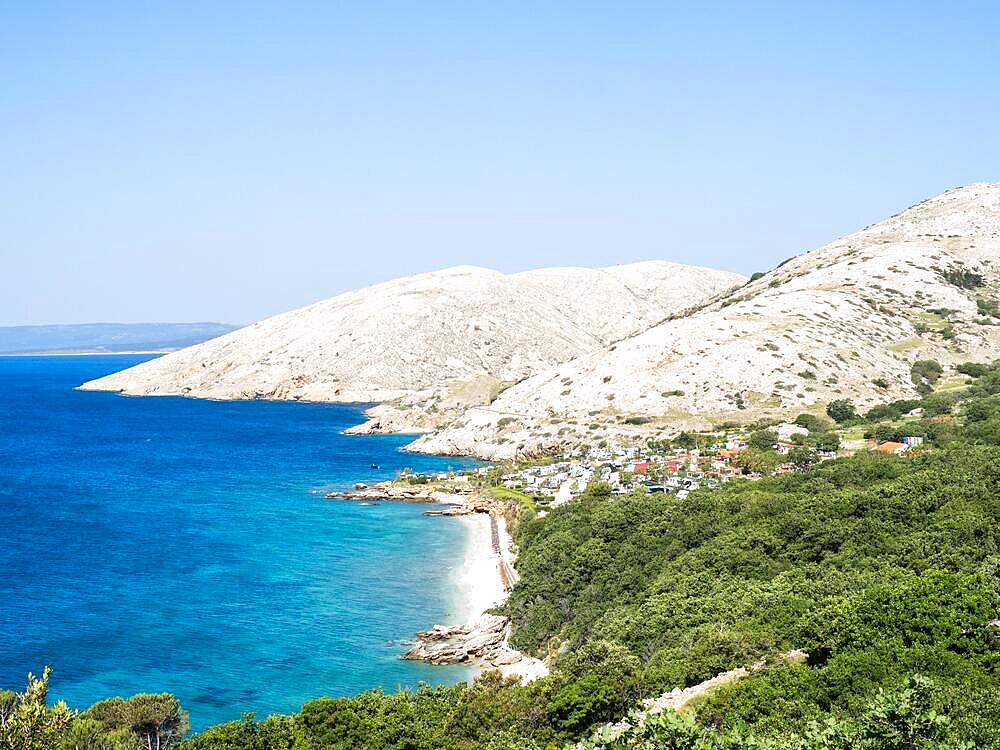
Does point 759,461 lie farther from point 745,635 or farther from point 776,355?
point 745,635

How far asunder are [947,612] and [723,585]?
46.0 ft

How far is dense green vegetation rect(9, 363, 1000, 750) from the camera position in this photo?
22219mm

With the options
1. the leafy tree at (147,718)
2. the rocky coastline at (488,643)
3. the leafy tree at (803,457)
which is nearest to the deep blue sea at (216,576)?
the rocky coastline at (488,643)

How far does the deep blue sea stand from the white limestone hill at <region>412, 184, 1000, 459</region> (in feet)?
50.0

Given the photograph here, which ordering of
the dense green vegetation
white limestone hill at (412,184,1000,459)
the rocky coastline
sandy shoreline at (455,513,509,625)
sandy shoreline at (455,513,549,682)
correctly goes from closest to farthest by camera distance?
1. the dense green vegetation
2. sandy shoreline at (455,513,549,682)
3. the rocky coastline
4. sandy shoreline at (455,513,509,625)
5. white limestone hill at (412,184,1000,459)

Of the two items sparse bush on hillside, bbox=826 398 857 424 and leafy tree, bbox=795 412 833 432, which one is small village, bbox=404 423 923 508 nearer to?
leafy tree, bbox=795 412 833 432

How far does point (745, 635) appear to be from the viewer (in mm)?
32156

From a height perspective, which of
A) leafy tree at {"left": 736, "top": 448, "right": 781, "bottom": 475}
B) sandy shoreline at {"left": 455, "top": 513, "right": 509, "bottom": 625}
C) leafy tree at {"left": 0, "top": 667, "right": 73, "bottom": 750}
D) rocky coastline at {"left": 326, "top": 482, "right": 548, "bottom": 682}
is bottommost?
sandy shoreline at {"left": 455, "top": 513, "right": 509, "bottom": 625}

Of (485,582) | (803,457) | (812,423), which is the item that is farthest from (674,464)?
(485,582)

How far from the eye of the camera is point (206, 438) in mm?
142375

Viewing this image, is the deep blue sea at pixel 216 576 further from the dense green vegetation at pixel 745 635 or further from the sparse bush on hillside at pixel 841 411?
the sparse bush on hillside at pixel 841 411

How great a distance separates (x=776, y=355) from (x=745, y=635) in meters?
88.1

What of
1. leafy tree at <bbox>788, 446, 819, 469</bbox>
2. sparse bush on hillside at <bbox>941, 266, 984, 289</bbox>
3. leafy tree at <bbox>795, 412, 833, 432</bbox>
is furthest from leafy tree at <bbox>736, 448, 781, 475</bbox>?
sparse bush on hillside at <bbox>941, 266, 984, 289</bbox>

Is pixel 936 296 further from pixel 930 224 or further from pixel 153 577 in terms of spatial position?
pixel 153 577
